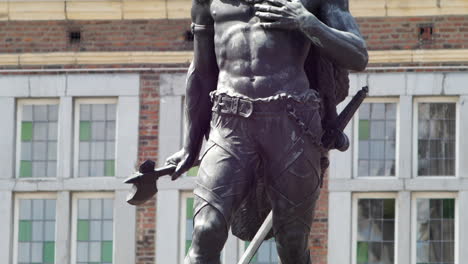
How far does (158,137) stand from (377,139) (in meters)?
3.32

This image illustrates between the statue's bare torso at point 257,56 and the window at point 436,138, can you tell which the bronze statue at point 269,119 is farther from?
the window at point 436,138

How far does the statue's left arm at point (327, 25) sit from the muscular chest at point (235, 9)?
6cm

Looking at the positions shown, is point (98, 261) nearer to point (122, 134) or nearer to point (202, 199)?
point (122, 134)

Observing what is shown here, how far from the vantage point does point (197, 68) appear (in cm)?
1302

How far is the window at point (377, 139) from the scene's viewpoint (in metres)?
33.9

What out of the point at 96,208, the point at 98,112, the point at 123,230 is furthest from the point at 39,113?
the point at 123,230

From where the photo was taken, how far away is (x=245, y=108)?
12438 mm

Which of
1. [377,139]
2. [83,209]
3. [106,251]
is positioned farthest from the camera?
[83,209]

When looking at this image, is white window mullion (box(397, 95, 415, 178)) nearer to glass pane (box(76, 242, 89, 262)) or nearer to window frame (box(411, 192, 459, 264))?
window frame (box(411, 192, 459, 264))

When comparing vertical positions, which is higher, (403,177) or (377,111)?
(377,111)

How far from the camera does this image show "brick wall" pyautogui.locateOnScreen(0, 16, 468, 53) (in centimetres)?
3394

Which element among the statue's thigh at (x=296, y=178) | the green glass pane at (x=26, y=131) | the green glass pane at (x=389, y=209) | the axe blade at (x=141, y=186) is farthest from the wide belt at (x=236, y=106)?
the green glass pane at (x=26, y=131)

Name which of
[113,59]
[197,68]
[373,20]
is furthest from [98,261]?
[197,68]

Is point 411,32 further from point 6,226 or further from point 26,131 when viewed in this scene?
point 6,226
